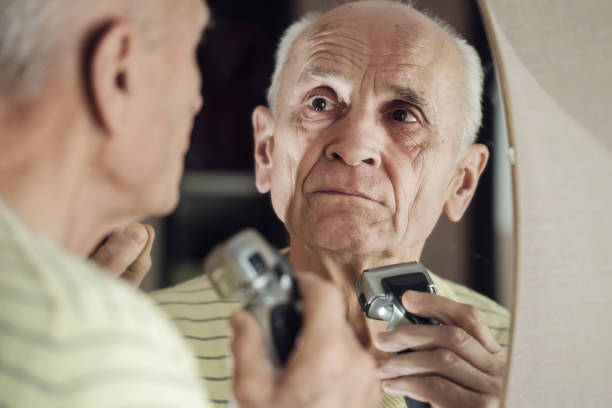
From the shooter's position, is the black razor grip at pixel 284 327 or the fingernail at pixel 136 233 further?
the fingernail at pixel 136 233

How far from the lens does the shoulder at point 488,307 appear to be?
2.16 ft

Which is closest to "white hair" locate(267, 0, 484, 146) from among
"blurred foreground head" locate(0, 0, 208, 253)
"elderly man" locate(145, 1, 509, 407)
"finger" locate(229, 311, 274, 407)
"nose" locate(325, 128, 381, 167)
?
"elderly man" locate(145, 1, 509, 407)

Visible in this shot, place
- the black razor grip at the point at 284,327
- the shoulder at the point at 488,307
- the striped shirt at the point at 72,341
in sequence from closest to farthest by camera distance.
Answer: the striped shirt at the point at 72,341
the black razor grip at the point at 284,327
the shoulder at the point at 488,307

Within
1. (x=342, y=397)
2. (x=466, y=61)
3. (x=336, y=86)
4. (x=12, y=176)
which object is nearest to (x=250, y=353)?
(x=342, y=397)

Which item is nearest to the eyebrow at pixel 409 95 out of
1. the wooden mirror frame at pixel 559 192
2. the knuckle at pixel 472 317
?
the wooden mirror frame at pixel 559 192

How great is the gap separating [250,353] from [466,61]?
0.42 meters

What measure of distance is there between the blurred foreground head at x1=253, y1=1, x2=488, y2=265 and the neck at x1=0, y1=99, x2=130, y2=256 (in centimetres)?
26

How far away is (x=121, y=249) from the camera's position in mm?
556

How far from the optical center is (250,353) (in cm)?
39

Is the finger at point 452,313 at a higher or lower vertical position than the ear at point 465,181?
lower

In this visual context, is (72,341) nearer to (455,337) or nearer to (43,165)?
(43,165)

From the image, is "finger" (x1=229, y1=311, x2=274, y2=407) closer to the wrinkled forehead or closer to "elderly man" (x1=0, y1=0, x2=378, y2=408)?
→ "elderly man" (x1=0, y1=0, x2=378, y2=408)

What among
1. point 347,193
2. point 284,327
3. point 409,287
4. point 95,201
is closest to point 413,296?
point 409,287

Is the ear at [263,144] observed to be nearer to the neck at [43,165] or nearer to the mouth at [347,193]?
the mouth at [347,193]
